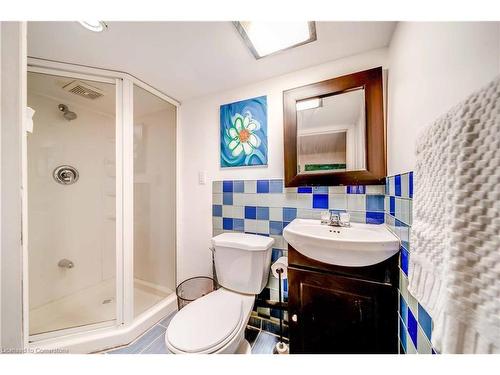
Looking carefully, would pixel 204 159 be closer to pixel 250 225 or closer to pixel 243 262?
pixel 250 225

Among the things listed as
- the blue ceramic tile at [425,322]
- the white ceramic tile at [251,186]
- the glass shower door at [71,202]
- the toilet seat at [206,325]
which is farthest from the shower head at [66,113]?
the blue ceramic tile at [425,322]

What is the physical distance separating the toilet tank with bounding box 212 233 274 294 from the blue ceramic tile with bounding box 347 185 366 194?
1.99 feet

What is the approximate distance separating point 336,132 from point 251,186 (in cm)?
70

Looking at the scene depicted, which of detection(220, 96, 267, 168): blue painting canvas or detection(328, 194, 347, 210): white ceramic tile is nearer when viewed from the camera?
detection(328, 194, 347, 210): white ceramic tile

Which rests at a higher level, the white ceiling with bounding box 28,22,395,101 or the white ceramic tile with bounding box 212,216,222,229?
the white ceiling with bounding box 28,22,395,101

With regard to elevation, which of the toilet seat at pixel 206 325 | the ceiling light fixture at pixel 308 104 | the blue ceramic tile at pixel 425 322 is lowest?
the toilet seat at pixel 206 325

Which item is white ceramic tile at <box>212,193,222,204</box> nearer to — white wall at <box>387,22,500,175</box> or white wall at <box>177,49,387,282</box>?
white wall at <box>177,49,387,282</box>

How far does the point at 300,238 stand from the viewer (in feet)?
2.74

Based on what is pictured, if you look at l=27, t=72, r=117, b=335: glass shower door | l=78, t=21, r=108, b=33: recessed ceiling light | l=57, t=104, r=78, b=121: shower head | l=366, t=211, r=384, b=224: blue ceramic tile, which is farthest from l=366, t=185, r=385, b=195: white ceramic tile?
l=57, t=104, r=78, b=121: shower head

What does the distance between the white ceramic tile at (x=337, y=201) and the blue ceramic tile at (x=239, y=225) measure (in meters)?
0.66

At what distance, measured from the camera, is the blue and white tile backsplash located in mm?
577

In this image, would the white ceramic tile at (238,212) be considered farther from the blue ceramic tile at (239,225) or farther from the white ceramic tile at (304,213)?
the white ceramic tile at (304,213)

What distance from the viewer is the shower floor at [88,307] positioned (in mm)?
1216
